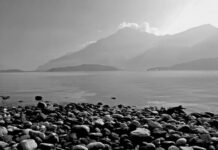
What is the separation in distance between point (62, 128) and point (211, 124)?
7.47 m

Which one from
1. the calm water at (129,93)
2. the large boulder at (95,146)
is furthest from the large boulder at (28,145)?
the calm water at (129,93)

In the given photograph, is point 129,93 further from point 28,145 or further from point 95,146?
point 28,145

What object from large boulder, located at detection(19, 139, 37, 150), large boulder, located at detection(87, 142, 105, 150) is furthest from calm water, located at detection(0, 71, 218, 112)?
large boulder, located at detection(19, 139, 37, 150)

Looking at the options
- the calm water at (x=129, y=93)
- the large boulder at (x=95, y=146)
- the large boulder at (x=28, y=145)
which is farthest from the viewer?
the calm water at (x=129, y=93)

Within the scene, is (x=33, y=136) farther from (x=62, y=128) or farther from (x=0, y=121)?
(x=0, y=121)

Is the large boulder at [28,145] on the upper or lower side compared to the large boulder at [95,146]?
upper

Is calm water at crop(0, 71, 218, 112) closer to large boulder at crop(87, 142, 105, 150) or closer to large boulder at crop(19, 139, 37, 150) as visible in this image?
large boulder at crop(87, 142, 105, 150)

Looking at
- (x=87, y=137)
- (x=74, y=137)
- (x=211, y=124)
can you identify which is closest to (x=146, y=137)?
(x=87, y=137)

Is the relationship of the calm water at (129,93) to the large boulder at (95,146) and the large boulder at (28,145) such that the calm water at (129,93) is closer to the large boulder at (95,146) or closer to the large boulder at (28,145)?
the large boulder at (95,146)

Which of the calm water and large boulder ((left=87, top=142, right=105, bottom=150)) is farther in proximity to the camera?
the calm water

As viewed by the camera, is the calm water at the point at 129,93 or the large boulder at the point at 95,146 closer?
the large boulder at the point at 95,146

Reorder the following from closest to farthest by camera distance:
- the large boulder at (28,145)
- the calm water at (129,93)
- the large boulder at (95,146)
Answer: the large boulder at (28,145) → the large boulder at (95,146) → the calm water at (129,93)

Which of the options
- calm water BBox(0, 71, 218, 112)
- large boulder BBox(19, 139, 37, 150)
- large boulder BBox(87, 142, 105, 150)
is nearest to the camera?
large boulder BBox(19, 139, 37, 150)

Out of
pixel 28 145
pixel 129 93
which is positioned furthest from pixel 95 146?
pixel 129 93
